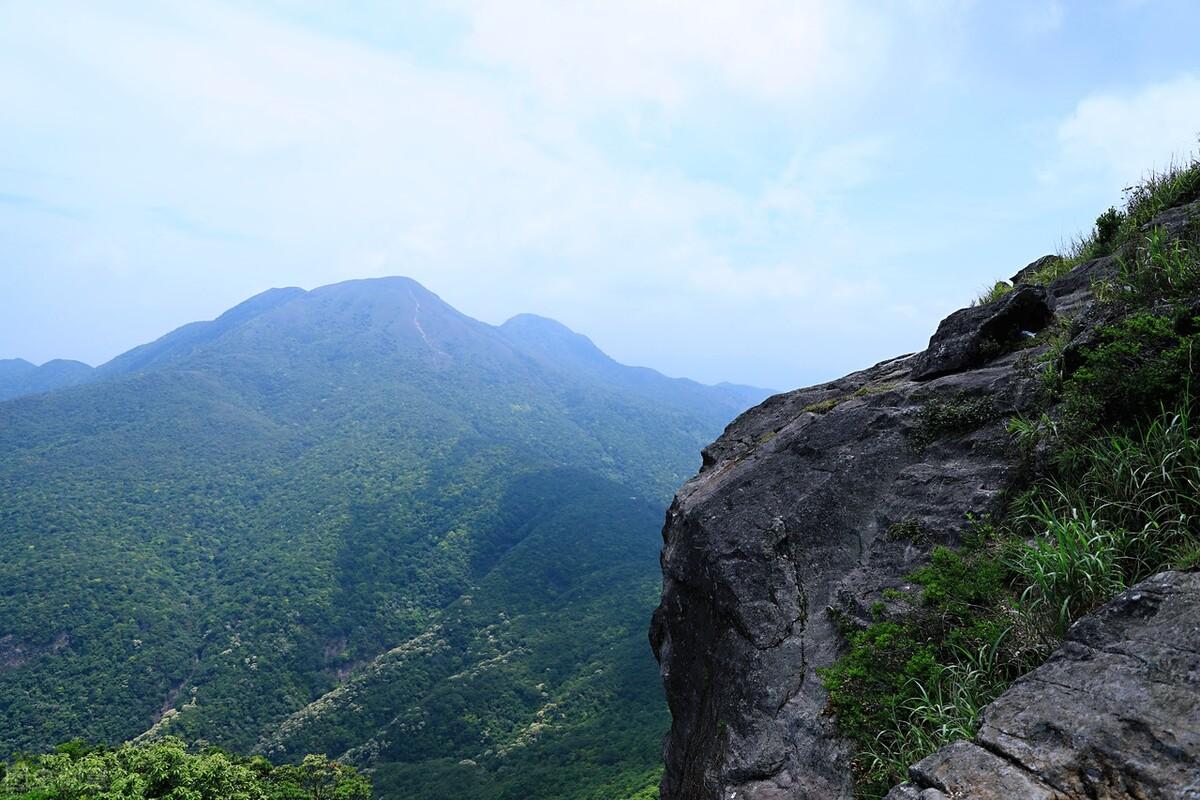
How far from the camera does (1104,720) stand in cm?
398

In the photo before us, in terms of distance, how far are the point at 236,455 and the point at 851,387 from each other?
187 metres

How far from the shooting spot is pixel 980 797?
3.92 meters

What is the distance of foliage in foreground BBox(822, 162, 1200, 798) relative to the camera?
5.20 meters

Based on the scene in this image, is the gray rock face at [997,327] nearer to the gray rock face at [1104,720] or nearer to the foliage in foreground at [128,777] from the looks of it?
the gray rock face at [1104,720]

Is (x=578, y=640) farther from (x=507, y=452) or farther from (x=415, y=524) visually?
(x=507, y=452)

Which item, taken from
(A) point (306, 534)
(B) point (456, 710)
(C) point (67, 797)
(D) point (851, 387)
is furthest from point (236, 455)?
(D) point (851, 387)

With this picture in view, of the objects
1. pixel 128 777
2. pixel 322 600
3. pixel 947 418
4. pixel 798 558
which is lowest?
pixel 322 600

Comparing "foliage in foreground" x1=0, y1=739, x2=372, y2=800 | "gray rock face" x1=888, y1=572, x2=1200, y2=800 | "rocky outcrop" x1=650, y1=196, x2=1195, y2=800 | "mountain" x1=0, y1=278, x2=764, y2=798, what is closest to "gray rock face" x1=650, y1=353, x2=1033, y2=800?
"rocky outcrop" x1=650, y1=196, x2=1195, y2=800

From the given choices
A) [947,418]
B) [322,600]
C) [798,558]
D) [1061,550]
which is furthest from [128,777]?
[322,600]

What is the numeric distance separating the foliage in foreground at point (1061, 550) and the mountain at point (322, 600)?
5328 centimetres

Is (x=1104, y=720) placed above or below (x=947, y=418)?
below

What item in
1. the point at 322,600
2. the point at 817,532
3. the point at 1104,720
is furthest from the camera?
the point at 322,600

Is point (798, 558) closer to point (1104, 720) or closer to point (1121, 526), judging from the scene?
point (1121, 526)

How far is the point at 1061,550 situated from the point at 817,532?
13.1 feet
